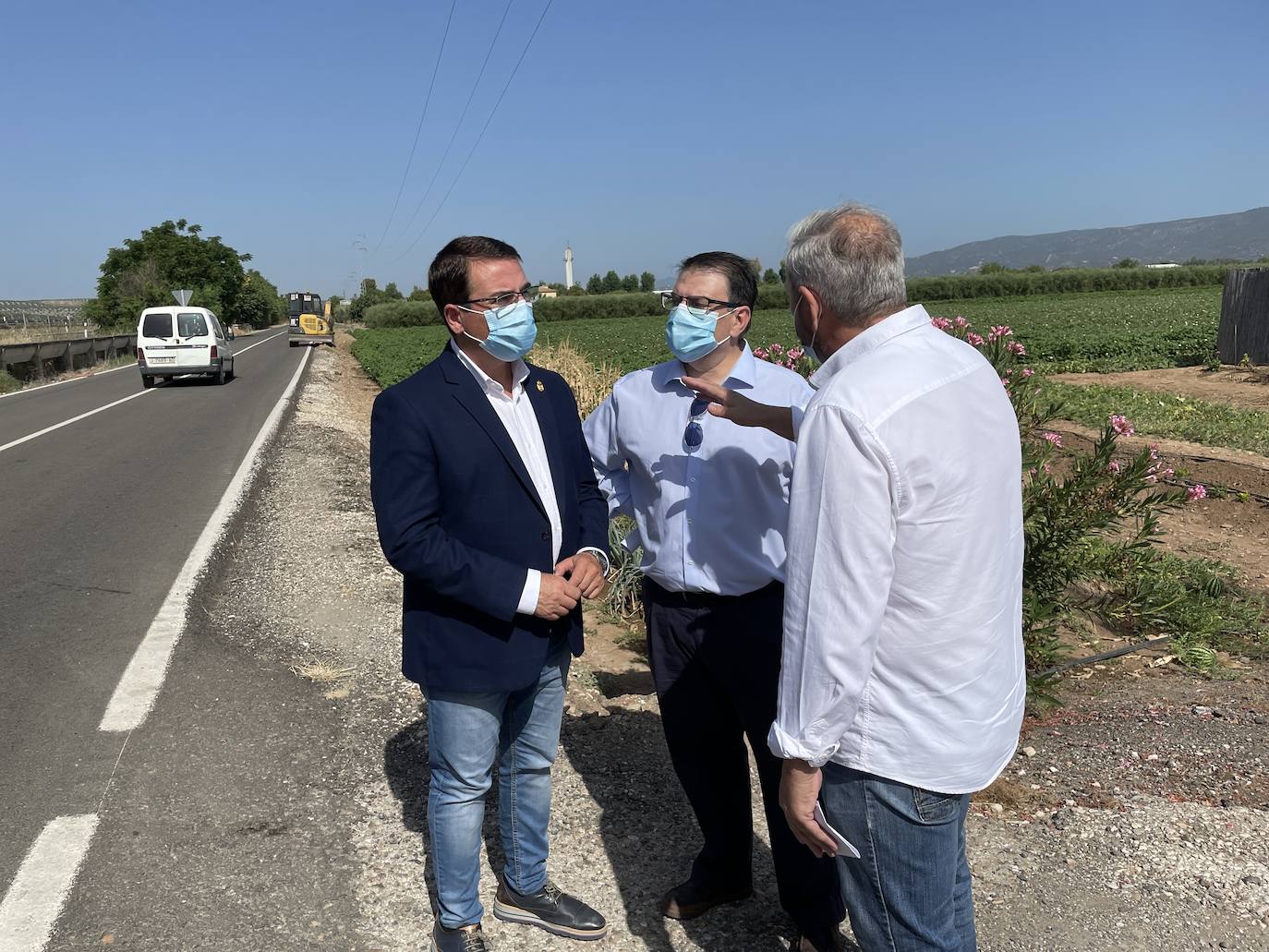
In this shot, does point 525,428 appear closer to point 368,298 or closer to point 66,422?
point 66,422

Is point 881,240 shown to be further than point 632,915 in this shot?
No

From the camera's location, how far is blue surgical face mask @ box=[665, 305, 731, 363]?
2949 millimetres

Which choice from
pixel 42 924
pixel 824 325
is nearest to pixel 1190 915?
pixel 824 325

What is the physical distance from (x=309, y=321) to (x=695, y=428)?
51.8 m

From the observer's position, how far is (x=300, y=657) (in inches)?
198

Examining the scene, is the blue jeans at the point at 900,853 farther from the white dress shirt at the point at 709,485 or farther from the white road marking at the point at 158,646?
the white road marking at the point at 158,646

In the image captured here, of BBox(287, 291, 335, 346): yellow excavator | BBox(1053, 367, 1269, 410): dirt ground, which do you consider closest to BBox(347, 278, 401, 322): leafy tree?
BBox(287, 291, 335, 346): yellow excavator

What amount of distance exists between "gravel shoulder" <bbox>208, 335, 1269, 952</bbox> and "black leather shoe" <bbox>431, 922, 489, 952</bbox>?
0.34 ft

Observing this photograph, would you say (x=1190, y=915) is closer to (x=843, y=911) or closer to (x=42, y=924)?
(x=843, y=911)

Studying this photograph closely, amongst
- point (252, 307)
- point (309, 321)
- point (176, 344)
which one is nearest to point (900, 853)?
point (176, 344)

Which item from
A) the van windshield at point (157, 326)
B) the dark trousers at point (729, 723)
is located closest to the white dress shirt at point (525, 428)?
the dark trousers at point (729, 723)

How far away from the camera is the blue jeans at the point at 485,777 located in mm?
2645

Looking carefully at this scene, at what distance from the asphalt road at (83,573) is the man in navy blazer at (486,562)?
134cm

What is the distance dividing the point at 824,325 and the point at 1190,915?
2.22 m
